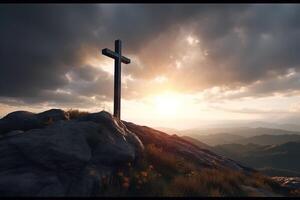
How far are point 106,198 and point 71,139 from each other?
8.08ft

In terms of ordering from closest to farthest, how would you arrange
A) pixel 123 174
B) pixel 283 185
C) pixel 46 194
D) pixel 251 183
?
pixel 46 194, pixel 123 174, pixel 251 183, pixel 283 185

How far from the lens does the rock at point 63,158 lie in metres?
6.84

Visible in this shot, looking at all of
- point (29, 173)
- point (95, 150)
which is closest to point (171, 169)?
point (95, 150)

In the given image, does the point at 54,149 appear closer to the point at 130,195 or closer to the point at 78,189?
the point at 78,189

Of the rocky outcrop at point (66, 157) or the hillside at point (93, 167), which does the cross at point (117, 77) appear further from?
the rocky outcrop at point (66, 157)

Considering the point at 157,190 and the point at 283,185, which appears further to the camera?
the point at 283,185

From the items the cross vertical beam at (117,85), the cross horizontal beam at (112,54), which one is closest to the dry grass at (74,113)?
the cross vertical beam at (117,85)

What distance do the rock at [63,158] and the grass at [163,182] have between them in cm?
38

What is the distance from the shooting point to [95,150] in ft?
29.1

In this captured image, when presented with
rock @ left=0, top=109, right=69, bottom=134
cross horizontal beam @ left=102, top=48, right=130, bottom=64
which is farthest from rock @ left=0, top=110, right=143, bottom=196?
cross horizontal beam @ left=102, top=48, right=130, bottom=64

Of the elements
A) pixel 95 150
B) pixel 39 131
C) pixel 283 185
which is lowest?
pixel 283 185

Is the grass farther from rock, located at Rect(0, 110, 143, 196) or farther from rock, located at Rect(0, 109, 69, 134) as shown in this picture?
rock, located at Rect(0, 109, 69, 134)

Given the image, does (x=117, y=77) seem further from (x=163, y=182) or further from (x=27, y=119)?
(x=163, y=182)

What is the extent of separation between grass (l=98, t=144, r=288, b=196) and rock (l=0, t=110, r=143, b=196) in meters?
0.38
